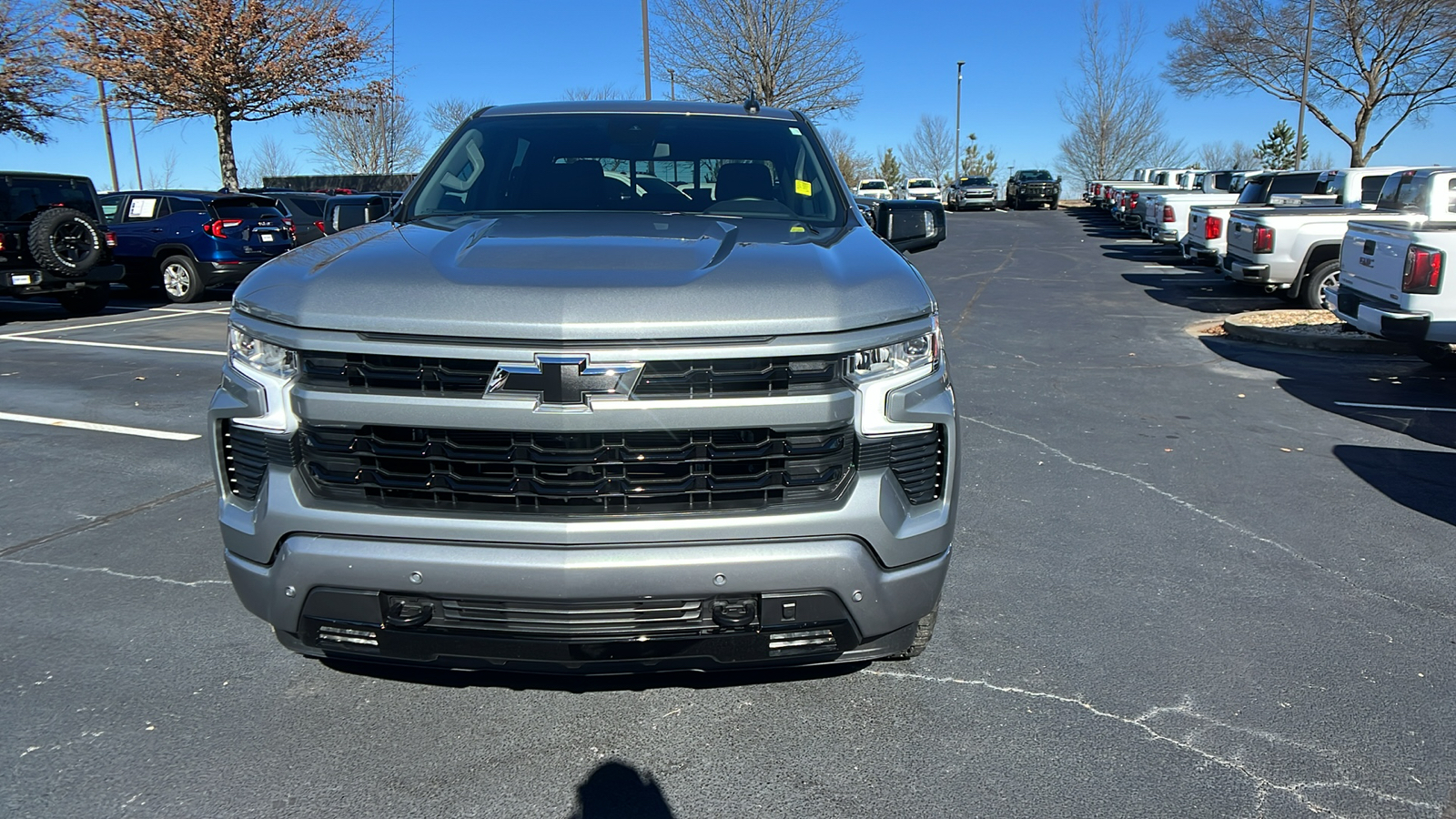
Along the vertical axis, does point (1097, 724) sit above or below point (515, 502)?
below

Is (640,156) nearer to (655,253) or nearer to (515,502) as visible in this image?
(655,253)

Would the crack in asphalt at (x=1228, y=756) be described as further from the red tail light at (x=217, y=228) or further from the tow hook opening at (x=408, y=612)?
the red tail light at (x=217, y=228)

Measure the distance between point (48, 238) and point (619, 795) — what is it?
43.4 ft

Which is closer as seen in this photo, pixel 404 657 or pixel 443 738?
pixel 404 657

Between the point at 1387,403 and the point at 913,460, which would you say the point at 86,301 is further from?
the point at 1387,403

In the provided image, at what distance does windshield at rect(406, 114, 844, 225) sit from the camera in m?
3.92

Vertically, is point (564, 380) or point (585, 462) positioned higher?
point (564, 380)

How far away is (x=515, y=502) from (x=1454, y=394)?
8.70 meters

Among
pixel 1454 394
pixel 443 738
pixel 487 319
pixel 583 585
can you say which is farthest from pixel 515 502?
pixel 1454 394

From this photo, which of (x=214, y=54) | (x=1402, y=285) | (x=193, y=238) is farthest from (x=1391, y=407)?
(x=214, y=54)

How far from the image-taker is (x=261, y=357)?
2730 millimetres

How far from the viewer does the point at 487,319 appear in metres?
2.52

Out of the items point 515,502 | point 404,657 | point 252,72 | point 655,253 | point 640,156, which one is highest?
point 252,72

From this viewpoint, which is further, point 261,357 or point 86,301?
point 86,301
